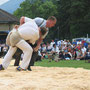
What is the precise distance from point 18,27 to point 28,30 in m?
0.70

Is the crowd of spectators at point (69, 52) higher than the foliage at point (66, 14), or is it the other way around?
the foliage at point (66, 14)

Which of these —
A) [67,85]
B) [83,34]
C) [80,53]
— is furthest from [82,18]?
[67,85]

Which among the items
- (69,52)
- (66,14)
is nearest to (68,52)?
(69,52)

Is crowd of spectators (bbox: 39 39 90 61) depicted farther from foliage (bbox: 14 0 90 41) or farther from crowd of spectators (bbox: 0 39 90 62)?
foliage (bbox: 14 0 90 41)

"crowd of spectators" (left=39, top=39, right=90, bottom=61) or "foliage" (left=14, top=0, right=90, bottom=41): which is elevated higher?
"foliage" (left=14, top=0, right=90, bottom=41)

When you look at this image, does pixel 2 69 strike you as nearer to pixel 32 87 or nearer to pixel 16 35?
pixel 16 35

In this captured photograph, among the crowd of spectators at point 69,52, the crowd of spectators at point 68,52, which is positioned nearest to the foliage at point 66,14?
the crowd of spectators at point 68,52

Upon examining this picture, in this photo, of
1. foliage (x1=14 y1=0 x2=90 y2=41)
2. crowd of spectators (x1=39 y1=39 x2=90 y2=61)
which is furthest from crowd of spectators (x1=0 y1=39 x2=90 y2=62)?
foliage (x1=14 y1=0 x2=90 y2=41)

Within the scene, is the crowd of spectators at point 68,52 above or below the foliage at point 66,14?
below

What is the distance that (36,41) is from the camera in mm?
9258

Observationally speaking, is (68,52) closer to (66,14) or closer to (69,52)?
(69,52)

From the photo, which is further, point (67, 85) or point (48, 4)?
point (48, 4)

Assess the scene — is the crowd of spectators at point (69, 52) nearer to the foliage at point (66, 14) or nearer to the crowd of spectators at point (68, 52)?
the crowd of spectators at point (68, 52)

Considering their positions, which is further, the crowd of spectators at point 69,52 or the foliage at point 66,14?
the foliage at point 66,14
